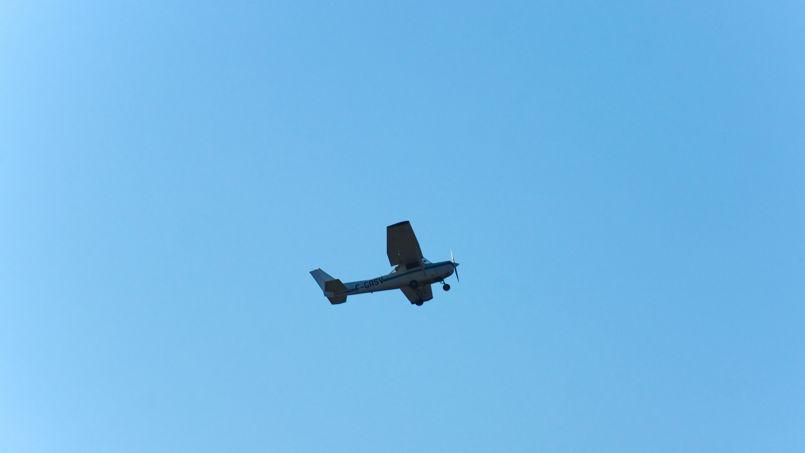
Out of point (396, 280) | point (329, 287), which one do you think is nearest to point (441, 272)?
point (396, 280)

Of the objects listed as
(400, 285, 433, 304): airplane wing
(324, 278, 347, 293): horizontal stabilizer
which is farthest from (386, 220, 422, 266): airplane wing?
(324, 278, 347, 293): horizontal stabilizer

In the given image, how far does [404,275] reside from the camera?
54.9 m

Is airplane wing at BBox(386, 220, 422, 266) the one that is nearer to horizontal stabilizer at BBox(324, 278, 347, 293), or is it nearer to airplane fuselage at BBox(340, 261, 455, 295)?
airplane fuselage at BBox(340, 261, 455, 295)

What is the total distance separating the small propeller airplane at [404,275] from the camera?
173ft

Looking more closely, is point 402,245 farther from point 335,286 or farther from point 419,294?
point 335,286

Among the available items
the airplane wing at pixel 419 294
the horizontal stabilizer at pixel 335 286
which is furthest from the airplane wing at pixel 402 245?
the horizontal stabilizer at pixel 335 286

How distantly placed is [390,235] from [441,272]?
4.19 m

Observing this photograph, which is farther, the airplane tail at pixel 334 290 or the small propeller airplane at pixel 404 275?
the airplane tail at pixel 334 290

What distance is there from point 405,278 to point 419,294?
7.38 ft

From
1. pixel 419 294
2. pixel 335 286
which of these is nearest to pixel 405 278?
pixel 419 294

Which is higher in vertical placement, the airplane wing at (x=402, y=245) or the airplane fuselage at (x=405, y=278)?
the airplane wing at (x=402, y=245)

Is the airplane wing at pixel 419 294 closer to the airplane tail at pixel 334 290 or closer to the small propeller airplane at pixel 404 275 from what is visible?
the small propeller airplane at pixel 404 275

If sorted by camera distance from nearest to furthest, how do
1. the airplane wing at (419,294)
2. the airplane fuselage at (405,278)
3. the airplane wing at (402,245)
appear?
the airplane wing at (402,245)
the airplane fuselage at (405,278)
the airplane wing at (419,294)

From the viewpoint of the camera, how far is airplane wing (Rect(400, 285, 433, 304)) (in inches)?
2221
